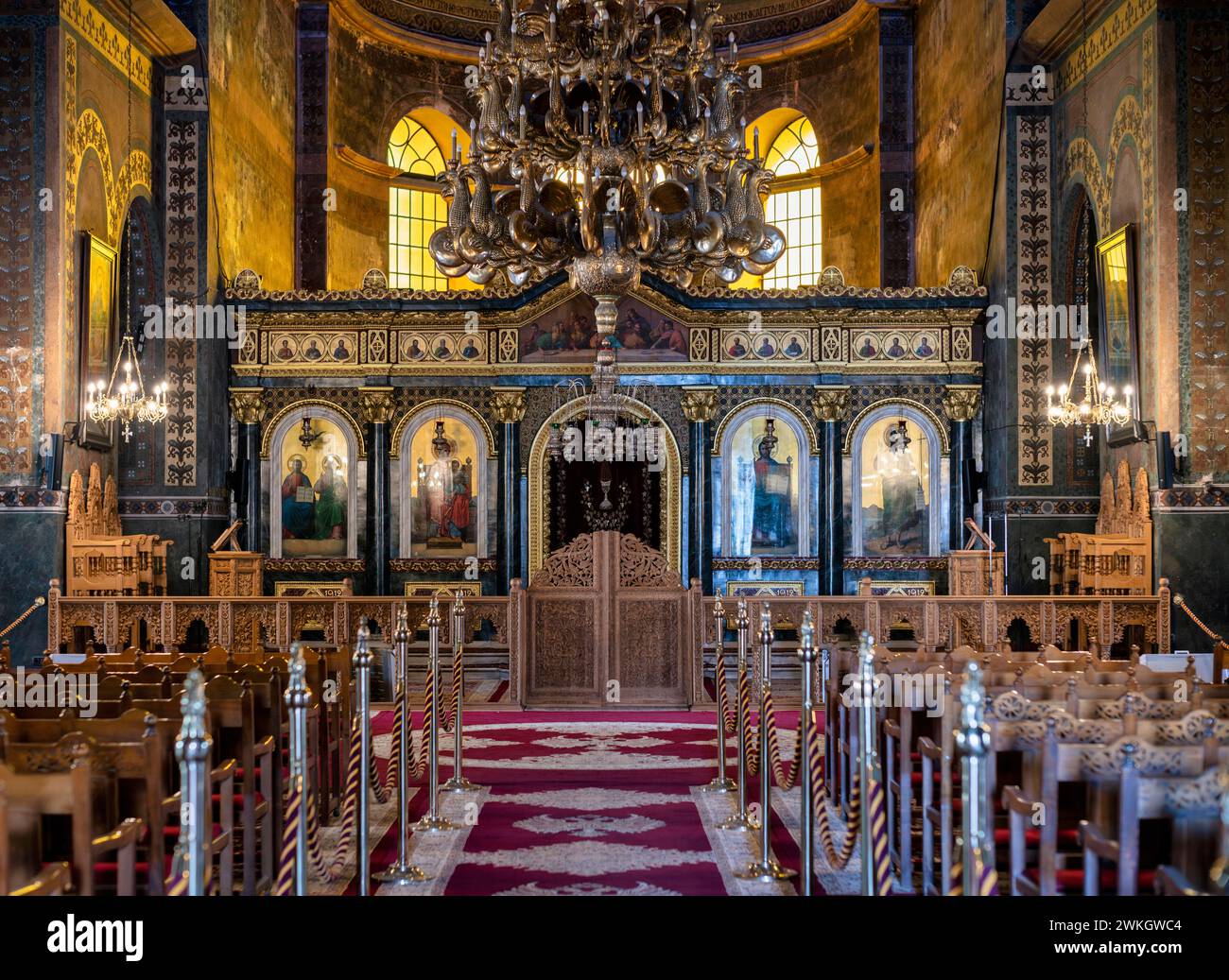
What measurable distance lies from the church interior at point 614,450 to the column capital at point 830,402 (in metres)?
0.09

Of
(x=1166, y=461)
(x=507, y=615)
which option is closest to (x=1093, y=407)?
(x=1166, y=461)

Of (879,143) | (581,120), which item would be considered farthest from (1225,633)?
(879,143)

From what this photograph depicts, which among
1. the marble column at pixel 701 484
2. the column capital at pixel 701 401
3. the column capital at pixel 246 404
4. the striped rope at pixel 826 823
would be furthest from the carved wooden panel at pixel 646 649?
the column capital at pixel 246 404

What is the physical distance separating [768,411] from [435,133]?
10911 millimetres

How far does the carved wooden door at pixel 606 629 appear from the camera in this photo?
12133 millimetres

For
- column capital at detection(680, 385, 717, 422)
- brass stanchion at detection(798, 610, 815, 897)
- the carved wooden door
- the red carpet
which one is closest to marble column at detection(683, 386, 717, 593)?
column capital at detection(680, 385, 717, 422)

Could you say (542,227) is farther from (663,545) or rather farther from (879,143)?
(879,143)

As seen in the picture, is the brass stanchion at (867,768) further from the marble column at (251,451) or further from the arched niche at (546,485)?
the marble column at (251,451)

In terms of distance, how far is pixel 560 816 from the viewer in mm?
7934

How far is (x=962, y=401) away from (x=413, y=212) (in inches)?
479

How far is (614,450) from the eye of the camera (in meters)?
18.8

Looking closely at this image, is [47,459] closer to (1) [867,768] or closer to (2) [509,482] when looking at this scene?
(2) [509,482]

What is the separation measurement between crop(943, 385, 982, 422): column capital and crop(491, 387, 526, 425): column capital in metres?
6.53

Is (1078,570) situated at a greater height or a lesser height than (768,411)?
lesser
